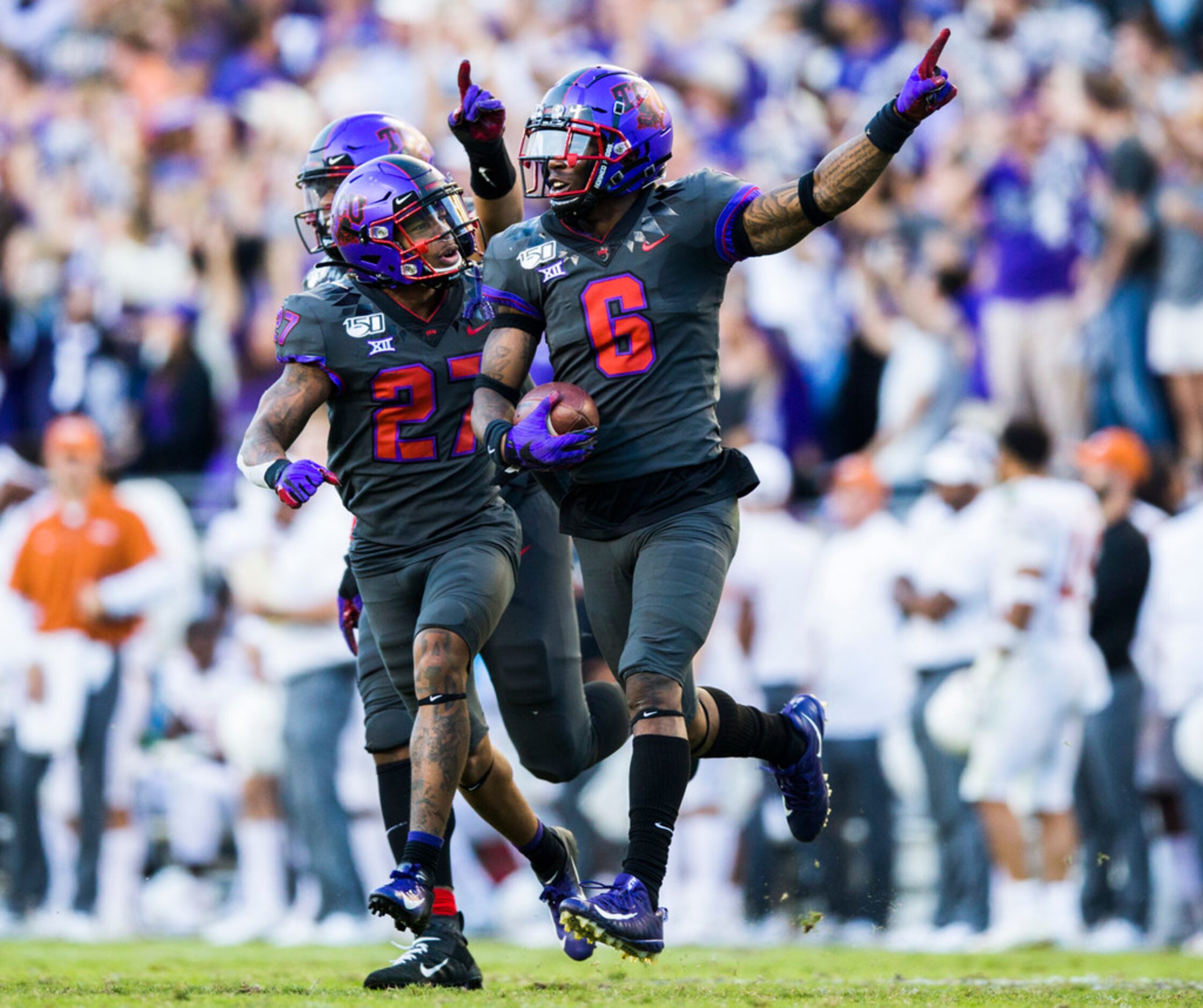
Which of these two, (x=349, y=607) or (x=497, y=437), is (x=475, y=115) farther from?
(x=349, y=607)

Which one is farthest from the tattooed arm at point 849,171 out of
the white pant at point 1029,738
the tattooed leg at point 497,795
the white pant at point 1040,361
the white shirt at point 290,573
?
the white pant at point 1040,361

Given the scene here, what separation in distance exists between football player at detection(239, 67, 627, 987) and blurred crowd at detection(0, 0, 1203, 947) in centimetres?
331

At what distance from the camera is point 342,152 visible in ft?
21.0

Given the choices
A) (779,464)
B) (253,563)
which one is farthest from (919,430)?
(253,563)

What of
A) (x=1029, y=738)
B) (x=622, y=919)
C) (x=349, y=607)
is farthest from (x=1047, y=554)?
(x=622, y=919)

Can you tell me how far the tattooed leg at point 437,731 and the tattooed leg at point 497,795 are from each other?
1.48 ft

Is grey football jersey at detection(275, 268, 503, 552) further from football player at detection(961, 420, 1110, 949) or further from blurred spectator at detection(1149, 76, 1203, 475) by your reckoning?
blurred spectator at detection(1149, 76, 1203, 475)

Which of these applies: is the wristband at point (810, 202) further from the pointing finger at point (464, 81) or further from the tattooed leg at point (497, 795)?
the tattooed leg at point (497, 795)

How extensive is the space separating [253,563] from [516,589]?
441 centimetres

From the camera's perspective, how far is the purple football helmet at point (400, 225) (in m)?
5.69

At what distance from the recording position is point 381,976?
220 inches

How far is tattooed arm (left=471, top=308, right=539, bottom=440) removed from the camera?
5.43 meters

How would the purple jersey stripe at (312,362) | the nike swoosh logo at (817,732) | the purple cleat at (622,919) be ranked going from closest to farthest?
1. the purple cleat at (622,919)
2. the purple jersey stripe at (312,362)
3. the nike swoosh logo at (817,732)

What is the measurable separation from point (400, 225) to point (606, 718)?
185 centimetres
